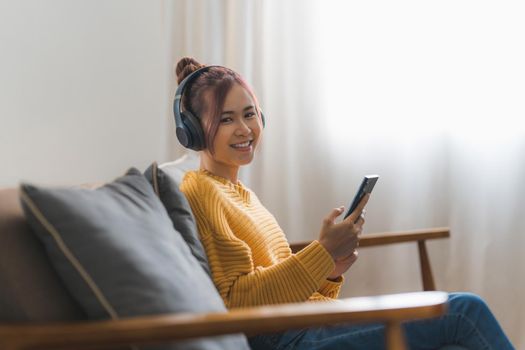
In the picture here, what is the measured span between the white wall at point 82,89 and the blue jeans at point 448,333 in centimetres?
131

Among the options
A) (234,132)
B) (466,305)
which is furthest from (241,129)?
(466,305)

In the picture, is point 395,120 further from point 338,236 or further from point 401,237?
point 338,236

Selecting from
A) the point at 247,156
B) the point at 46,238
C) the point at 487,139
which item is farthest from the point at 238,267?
the point at 487,139

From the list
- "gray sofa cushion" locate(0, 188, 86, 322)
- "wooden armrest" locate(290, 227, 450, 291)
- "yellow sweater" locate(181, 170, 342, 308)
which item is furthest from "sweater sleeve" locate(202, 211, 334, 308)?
"wooden armrest" locate(290, 227, 450, 291)

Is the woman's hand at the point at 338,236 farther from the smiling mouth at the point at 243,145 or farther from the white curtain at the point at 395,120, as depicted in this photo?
the white curtain at the point at 395,120

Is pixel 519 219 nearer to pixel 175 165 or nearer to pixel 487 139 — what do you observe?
pixel 487 139

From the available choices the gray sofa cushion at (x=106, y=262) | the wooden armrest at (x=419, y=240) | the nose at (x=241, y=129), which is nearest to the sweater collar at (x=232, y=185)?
the nose at (x=241, y=129)

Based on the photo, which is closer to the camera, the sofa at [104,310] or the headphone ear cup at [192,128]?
the sofa at [104,310]

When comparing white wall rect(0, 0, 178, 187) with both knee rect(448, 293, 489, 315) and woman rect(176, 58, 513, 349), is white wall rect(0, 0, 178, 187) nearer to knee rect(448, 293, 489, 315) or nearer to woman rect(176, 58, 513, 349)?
woman rect(176, 58, 513, 349)

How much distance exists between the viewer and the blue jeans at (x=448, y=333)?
1496mm

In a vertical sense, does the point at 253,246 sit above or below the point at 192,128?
below

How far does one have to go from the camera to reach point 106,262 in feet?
3.87

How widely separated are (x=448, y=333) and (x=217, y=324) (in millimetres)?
663

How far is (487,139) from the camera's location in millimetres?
2604
